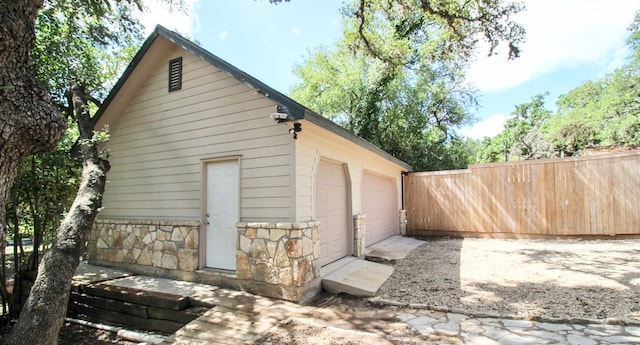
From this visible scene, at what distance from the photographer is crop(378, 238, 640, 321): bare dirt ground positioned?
3793 millimetres

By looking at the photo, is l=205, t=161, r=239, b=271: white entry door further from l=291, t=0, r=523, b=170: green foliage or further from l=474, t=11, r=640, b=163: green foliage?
l=474, t=11, r=640, b=163: green foliage

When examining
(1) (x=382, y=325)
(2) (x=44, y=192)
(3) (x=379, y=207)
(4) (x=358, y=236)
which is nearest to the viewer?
(1) (x=382, y=325)

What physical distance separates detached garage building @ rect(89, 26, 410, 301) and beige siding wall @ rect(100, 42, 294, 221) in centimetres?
2

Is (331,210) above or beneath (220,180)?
beneath

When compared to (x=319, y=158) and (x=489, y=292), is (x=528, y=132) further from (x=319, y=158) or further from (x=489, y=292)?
(x=319, y=158)

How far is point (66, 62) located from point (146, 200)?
348cm

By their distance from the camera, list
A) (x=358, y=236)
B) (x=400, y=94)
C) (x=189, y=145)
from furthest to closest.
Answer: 1. (x=400, y=94)
2. (x=358, y=236)
3. (x=189, y=145)

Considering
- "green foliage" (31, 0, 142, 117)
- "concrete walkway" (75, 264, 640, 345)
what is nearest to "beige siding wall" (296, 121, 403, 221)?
"concrete walkway" (75, 264, 640, 345)

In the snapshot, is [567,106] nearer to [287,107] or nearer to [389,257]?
[389,257]

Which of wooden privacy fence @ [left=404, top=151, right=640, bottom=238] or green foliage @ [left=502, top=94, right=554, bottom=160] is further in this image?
green foliage @ [left=502, top=94, right=554, bottom=160]

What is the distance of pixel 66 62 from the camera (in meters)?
6.61

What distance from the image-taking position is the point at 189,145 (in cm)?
561

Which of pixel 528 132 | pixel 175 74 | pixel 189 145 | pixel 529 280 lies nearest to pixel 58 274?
pixel 189 145

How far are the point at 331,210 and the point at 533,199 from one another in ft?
21.4
